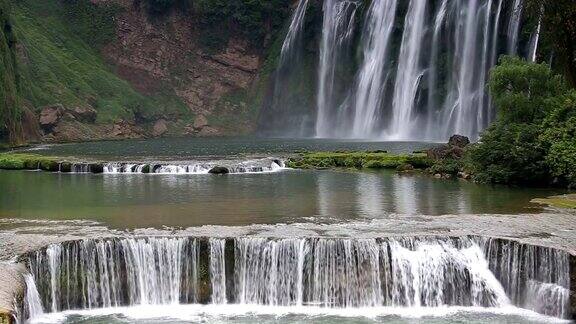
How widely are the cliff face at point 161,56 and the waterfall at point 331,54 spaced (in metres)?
14.2

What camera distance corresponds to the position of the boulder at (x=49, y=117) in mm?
86812

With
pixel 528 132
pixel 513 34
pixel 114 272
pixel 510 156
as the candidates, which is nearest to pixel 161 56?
pixel 513 34

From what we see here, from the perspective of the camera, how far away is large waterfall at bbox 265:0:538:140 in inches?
2859

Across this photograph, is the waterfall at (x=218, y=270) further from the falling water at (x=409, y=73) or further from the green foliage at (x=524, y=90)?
the falling water at (x=409, y=73)

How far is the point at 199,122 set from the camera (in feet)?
366

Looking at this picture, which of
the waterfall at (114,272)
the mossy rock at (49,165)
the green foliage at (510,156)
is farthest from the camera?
the mossy rock at (49,165)

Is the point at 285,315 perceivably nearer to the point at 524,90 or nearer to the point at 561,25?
the point at 561,25

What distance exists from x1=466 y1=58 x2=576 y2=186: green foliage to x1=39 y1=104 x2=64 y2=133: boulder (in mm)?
57767

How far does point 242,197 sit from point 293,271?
12391 mm

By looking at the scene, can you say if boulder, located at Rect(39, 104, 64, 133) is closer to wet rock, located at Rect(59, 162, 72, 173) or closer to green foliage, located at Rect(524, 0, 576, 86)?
wet rock, located at Rect(59, 162, 72, 173)

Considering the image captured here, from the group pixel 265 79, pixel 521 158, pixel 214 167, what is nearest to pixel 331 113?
pixel 265 79

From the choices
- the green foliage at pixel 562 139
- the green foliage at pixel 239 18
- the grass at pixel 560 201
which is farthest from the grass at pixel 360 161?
the green foliage at pixel 239 18

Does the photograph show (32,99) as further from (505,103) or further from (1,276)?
(1,276)

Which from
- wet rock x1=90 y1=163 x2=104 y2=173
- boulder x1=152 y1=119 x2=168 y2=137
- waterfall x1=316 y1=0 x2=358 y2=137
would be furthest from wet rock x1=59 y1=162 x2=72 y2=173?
waterfall x1=316 y1=0 x2=358 y2=137
